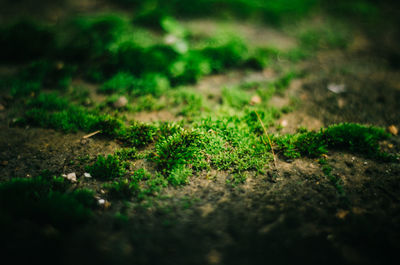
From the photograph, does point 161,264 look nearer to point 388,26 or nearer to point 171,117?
point 171,117

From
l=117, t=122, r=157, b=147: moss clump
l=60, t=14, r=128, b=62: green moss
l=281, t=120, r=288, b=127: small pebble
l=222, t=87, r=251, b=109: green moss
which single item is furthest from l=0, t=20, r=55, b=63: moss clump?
l=281, t=120, r=288, b=127: small pebble

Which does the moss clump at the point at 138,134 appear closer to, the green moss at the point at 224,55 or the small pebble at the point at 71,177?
the small pebble at the point at 71,177

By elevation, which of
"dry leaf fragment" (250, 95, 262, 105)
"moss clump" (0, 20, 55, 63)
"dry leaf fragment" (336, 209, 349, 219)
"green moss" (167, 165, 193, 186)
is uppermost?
"moss clump" (0, 20, 55, 63)

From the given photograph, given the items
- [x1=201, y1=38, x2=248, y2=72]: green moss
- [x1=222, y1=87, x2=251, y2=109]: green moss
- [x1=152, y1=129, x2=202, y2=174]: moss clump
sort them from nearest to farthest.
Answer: [x1=152, y1=129, x2=202, y2=174]: moss clump → [x1=222, y1=87, x2=251, y2=109]: green moss → [x1=201, y1=38, x2=248, y2=72]: green moss

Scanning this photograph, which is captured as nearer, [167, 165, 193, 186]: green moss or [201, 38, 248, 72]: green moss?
[167, 165, 193, 186]: green moss

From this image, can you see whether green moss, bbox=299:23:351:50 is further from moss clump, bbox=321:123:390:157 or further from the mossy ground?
moss clump, bbox=321:123:390:157

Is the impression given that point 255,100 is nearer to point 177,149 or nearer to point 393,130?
point 177,149

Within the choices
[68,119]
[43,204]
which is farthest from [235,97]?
[43,204]

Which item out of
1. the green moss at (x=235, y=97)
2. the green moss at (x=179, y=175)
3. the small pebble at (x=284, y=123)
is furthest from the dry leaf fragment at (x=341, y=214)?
the green moss at (x=235, y=97)

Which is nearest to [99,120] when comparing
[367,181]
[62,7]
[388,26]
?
[367,181]
